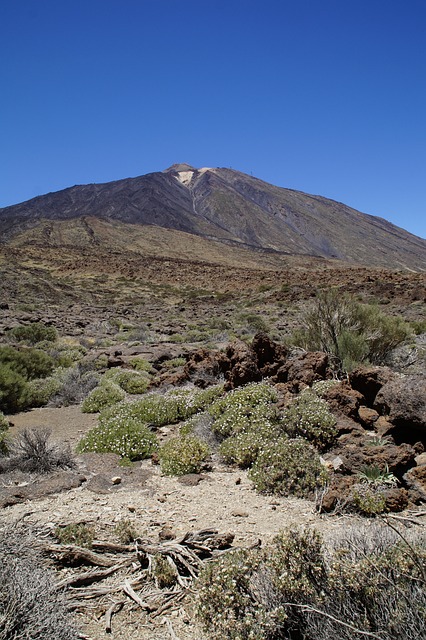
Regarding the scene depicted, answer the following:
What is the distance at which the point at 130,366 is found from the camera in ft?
37.8

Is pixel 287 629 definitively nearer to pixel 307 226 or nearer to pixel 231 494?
pixel 231 494

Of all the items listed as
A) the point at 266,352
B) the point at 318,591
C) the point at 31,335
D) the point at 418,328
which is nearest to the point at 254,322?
the point at 418,328

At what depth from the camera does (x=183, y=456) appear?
16.7 feet

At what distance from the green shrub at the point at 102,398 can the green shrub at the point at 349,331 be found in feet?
14.0

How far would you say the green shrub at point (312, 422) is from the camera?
5.14m

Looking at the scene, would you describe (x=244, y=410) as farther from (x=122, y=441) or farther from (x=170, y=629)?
(x=170, y=629)

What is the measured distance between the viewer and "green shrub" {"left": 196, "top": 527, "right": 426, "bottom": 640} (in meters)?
1.90

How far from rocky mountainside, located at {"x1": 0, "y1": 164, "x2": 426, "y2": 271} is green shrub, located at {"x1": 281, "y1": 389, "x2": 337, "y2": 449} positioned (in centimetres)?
7855

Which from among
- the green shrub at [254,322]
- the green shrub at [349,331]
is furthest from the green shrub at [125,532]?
the green shrub at [254,322]

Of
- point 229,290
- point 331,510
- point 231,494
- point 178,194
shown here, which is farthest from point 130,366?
point 178,194

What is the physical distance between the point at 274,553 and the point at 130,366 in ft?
30.8

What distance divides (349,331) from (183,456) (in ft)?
16.7

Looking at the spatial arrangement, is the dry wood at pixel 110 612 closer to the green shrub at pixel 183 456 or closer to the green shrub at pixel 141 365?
the green shrub at pixel 183 456

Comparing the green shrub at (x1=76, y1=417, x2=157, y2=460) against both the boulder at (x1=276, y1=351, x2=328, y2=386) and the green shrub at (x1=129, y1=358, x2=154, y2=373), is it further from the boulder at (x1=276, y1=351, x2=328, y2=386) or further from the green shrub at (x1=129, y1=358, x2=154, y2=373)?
the green shrub at (x1=129, y1=358, x2=154, y2=373)
